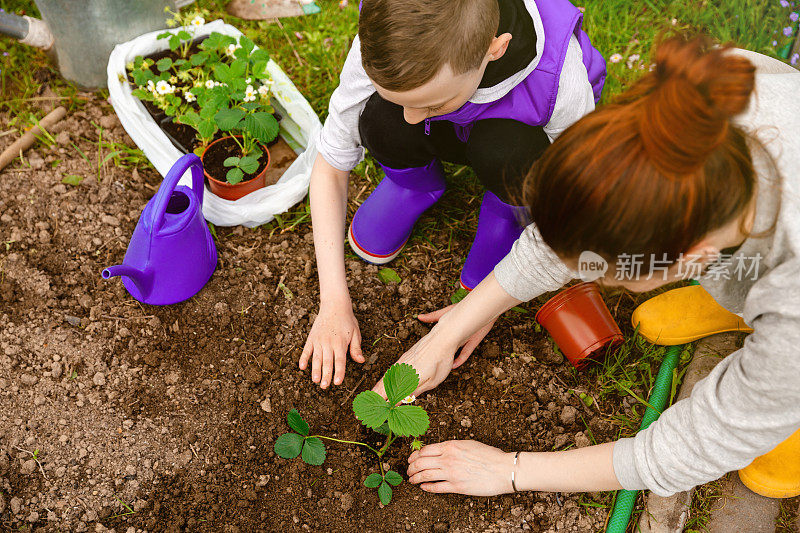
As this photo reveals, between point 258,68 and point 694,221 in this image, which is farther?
point 258,68

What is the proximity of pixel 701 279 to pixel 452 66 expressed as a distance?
0.69 m

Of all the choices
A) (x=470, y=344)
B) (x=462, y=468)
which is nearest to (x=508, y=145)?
(x=470, y=344)

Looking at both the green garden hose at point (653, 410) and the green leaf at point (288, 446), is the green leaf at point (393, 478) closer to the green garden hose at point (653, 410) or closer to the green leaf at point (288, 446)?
the green leaf at point (288, 446)

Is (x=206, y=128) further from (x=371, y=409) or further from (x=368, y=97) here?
(x=371, y=409)

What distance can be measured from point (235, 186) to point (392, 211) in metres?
0.49

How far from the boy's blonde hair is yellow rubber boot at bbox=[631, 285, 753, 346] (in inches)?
36.5

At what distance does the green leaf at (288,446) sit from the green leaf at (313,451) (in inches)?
0.9

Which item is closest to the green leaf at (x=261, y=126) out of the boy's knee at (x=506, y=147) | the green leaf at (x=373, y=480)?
the boy's knee at (x=506, y=147)

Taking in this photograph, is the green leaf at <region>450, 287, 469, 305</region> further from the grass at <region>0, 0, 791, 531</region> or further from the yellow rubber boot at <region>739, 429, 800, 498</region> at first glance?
the yellow rubber boot at <region>739, 429, 800, 498</region>

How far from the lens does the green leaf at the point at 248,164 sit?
72.1 inches

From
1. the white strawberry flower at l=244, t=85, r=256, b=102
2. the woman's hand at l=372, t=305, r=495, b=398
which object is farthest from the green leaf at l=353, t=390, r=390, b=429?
the white strawberry flower at l=244, t=85, r=256, b=102

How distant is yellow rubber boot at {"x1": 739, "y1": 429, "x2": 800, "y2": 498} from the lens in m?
1.50

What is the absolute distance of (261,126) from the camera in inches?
73.2

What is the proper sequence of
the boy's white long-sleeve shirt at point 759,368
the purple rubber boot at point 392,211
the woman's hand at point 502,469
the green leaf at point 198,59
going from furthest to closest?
the green leaf at point 198,59 → the purple rubber boot at point 392,211 → the woman's hand at point 502,469 → the boy's white long-sleeve shirt at point 759,368
